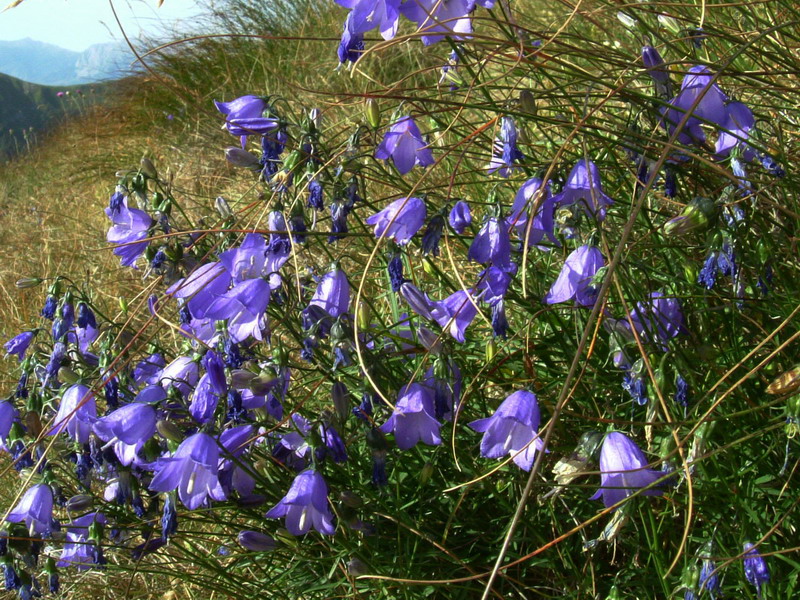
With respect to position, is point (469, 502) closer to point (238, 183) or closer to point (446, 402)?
point (446, 402)

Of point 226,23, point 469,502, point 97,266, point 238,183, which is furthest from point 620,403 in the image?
point 226,23

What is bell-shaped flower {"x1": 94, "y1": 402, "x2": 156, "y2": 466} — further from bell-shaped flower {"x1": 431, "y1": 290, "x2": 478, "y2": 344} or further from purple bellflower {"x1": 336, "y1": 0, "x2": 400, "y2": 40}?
purple bellflower {"x1": 336, "y1": 0, "x2": 400, "y2": 40}

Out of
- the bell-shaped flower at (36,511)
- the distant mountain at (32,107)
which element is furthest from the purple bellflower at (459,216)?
the distant mountain at (32,107)

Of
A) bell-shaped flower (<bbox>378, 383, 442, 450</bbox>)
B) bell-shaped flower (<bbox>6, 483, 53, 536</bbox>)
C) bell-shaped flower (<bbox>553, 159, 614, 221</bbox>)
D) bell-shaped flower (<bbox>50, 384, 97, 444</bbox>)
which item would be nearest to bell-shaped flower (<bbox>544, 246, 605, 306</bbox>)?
bell-shaped flower (<bbox>553, 159, 614, 221</bbox>)

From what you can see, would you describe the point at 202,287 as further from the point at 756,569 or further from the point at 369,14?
the point at 756,569

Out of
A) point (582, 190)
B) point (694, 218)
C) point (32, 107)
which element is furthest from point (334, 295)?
point (32, 107)

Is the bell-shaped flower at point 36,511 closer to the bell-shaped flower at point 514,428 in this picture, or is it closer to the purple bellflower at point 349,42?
the bell-shaped flower at point 514,428

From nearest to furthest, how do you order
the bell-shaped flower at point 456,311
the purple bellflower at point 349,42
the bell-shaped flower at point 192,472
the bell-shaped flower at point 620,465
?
the bell-shaped flower at point 620,465 < the bell-shaped flower at point 192,472 < the purple bellflower at point 349,42 < the bell-shaped flower at point 456,311
